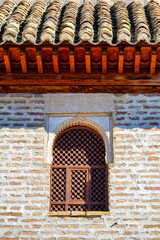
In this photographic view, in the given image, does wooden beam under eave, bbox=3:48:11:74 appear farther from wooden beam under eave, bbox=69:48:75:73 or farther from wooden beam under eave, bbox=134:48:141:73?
wooden beam under eave, bbox=134:48:141:73

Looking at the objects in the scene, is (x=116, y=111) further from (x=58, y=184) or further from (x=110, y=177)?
(x=58, y=184)

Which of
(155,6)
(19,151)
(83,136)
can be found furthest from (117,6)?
(19,151)

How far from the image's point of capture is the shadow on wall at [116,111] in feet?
25.1

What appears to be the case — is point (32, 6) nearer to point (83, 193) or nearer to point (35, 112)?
point (35, 112)

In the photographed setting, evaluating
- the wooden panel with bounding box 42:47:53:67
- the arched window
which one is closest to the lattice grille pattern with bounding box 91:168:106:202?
the arched window

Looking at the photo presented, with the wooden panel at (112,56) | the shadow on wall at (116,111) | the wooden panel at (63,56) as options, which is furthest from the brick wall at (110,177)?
the wooden panel at (63,56)

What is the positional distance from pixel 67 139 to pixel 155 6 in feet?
8.74

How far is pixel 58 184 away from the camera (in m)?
7.56

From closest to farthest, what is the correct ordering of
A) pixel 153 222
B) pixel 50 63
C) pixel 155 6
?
pixel 153 222, pixel 50 63, pixel 155 6

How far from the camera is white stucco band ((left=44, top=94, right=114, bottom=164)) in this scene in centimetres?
772

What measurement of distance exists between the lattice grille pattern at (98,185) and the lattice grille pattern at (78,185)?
127mm

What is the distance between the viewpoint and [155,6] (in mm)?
8586

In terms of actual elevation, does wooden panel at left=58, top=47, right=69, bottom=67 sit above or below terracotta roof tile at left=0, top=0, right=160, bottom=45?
below

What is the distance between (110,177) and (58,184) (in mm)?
Answer: 774
